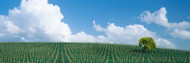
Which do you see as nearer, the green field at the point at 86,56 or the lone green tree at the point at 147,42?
the green field at the point at 86,56

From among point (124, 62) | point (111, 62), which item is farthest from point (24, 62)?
point (124, 62)

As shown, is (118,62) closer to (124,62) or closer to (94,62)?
(124,62)

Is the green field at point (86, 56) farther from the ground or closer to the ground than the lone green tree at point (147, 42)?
closer to the ground

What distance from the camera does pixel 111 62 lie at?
16141 millimetres

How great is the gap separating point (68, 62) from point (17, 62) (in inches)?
180

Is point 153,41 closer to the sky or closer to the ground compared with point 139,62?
closer to the sky

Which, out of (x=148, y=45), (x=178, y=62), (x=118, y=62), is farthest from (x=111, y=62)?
(x=148, y=45)

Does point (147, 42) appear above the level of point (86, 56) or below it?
above

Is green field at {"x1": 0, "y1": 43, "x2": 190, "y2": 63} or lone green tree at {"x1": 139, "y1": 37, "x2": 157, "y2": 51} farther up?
lone green tree at {"x1": 139, "y1": 37, "x2": 157, "y2": 51}

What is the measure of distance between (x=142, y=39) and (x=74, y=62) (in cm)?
1273

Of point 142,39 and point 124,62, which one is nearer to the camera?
point 124,62

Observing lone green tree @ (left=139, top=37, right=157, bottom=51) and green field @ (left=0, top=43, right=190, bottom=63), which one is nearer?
green field @ (left=0, top=43, right=190, bottom=63)

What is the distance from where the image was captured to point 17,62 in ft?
52.1

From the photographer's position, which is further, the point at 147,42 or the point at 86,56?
the point at 147,42
